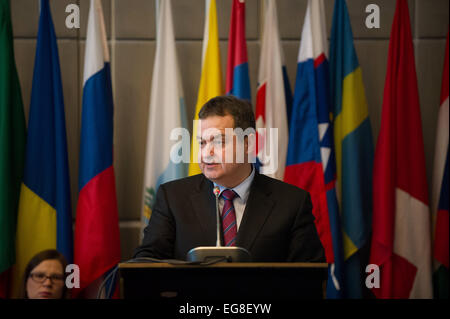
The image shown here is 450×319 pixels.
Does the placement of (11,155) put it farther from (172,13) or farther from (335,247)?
(335,247)

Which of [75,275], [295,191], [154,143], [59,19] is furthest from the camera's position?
[59,19]

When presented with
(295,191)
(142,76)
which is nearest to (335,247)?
(295,191)

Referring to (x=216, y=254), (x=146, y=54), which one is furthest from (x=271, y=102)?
(x=216, y=254)

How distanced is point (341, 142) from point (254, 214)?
1.54m

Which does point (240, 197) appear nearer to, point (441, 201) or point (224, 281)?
point (224, 281)

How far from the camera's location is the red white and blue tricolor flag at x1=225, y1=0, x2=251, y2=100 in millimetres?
3518

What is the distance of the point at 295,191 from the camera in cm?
228

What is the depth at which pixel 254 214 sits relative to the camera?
2180mm

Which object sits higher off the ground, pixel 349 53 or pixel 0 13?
pixel 0 13

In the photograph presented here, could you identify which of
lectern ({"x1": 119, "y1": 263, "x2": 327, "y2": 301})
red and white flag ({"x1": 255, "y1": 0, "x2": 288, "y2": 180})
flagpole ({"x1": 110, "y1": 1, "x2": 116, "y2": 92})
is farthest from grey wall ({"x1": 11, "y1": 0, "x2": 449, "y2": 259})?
lectern ({"x1": 119, "y1": 263, "x2": 327, "y2": 301})

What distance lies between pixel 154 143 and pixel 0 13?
51.2 inches

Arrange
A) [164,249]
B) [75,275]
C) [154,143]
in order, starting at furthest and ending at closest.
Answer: [154,143], [75,275], [164,249]

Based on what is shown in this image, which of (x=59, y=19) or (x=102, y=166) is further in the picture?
(x=59, y=19)

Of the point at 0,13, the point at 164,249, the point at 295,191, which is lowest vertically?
the point at 164,249
